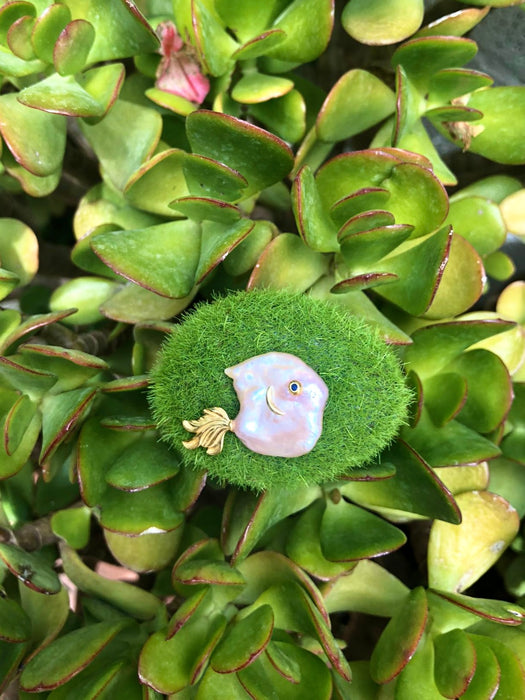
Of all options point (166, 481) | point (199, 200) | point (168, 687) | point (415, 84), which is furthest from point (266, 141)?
point (168, 687)

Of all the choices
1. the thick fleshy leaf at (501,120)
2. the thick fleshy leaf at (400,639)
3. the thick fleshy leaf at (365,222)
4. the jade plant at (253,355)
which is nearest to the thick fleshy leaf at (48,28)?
the jade plant at (253,355)

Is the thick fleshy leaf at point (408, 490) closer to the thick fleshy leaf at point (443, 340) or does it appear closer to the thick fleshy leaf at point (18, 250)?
the thick fleshy leaf at point (443, 340)

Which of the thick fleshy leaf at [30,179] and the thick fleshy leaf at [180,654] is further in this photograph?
the thick fleshy leaf at [30,179]

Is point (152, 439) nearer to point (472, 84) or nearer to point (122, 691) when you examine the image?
point (122, 691)

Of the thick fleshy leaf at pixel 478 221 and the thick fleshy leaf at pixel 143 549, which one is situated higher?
the thick fleshy leaf at pixel 478 221

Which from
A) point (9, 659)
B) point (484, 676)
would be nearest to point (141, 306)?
point (9, 659)
